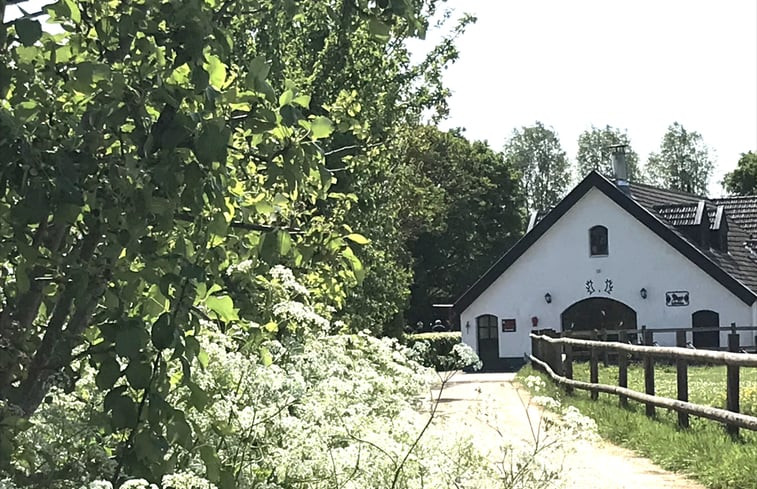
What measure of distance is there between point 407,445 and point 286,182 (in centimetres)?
138

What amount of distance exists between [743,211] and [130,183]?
3939 cm

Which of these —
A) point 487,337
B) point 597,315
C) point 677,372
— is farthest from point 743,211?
point 677,372

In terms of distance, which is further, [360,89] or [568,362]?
[568,362]

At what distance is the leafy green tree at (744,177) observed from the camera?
6575 cm

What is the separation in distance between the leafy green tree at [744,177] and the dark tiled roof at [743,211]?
26235 mm

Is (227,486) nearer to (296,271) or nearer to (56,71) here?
(56,71)

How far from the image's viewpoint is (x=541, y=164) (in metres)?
92.3

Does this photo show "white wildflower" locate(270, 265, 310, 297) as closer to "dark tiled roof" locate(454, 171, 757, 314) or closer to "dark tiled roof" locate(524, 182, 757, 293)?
"dark tiled roof" locate(454, 171, 757, 314)

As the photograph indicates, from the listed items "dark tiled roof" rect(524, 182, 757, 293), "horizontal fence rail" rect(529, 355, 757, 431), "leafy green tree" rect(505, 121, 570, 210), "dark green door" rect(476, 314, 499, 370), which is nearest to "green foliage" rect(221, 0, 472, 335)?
"horizontal fence rail" rect(529, 355, 757, 431)

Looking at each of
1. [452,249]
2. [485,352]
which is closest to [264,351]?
[485,352]

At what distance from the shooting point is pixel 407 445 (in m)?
3.93

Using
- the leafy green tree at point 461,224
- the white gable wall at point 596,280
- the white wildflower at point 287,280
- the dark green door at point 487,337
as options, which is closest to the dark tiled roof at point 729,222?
the white gable wall at point 596,280

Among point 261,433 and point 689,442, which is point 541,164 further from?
point 261,433

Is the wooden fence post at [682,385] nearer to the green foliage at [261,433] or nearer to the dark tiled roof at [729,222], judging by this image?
the green foliage at [261,433]
